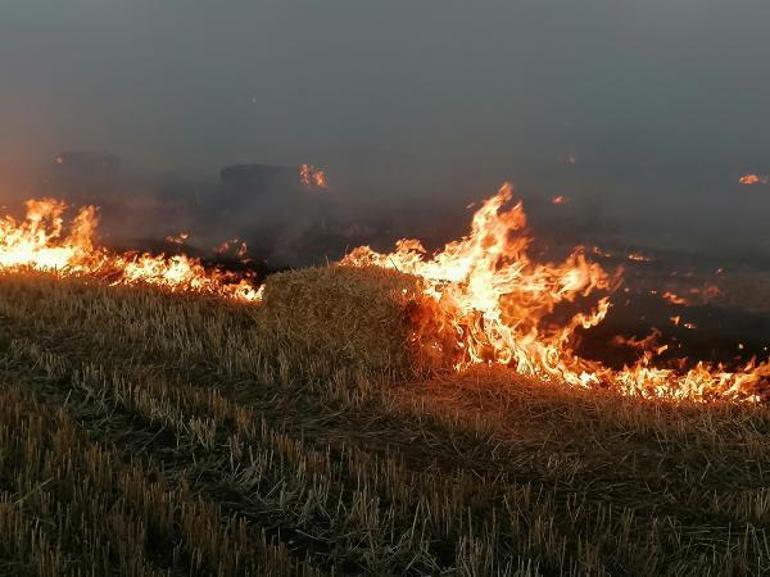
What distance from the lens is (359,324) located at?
9742mm

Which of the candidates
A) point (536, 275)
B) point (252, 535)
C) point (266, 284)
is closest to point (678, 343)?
point (536, 275)

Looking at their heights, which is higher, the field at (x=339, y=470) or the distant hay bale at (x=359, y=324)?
the distant hay bale at (x=359, y=324)

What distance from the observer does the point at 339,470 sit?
5992 mm

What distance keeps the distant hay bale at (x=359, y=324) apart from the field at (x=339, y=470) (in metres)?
0.18

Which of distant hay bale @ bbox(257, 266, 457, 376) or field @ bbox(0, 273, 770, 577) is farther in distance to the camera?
distant hay bale @ bbox(257, 266, 457, 376)

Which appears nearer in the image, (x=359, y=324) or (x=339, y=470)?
(x=339, y=470)

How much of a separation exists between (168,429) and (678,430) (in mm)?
5132

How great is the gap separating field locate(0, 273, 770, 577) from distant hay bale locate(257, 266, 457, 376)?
7.3 inches

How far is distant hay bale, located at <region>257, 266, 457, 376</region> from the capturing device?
961cm

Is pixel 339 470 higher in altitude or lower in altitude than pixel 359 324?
lower

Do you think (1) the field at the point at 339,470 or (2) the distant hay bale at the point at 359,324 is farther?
(2) the distant hay bale at the point at 359,324

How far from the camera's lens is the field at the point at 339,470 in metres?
4.56

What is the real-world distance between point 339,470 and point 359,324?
388 cm

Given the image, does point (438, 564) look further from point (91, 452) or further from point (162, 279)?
point (162, 279)
